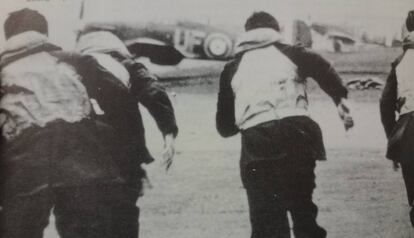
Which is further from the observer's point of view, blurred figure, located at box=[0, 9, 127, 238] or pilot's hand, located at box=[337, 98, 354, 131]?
pilot's hand, located at box=[337, 98, 354, 131]

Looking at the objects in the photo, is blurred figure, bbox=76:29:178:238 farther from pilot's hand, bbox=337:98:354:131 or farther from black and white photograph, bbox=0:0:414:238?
pilot's hand, bbox=337:98:354:131

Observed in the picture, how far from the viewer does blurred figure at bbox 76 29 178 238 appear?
8.00 ft

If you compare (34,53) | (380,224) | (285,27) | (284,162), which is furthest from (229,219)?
(34,53)

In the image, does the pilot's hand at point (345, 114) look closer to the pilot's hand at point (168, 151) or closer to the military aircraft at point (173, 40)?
the military aircraft at point (173, 40)

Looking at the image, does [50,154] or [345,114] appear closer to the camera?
[50,154]

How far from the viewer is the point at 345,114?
2.63 metres

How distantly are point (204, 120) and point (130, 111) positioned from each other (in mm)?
325

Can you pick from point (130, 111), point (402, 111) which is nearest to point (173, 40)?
point (130, 111)

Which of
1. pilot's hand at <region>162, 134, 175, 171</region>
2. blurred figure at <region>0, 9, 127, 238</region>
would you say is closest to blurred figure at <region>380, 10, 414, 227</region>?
pilot's hand at <region>162, 134, 175, 171</region>

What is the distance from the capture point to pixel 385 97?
106 inches

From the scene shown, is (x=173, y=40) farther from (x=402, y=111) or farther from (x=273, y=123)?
(x=402, y=111)

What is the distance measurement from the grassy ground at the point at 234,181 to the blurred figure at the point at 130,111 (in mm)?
38

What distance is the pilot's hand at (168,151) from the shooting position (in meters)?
2.50

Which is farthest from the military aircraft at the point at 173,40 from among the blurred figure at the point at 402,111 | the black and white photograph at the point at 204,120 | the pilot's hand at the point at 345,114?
the blurred figure at the point at 402,111
